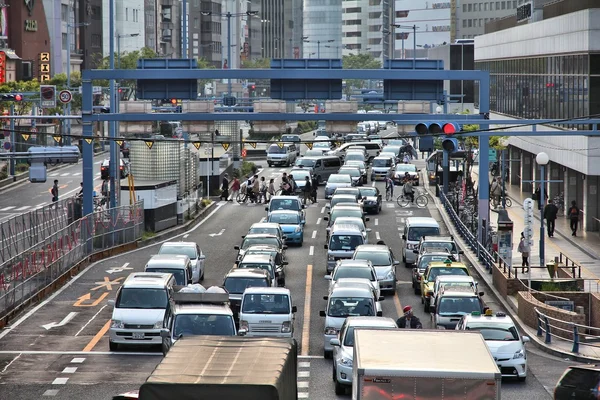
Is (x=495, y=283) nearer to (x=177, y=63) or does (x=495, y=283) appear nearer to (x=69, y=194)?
(x=177, y=63)

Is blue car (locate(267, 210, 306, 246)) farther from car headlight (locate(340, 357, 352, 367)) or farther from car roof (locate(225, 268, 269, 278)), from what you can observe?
car headlight (locate(340, 357, 352, 367))

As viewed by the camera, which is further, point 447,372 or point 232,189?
point 232,189

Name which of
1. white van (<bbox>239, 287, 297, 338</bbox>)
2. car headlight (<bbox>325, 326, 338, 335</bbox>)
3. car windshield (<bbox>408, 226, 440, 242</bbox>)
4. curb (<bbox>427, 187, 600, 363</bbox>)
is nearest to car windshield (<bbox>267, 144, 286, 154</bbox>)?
curb (<bbox>427, 187, 600, 363</bbox>)

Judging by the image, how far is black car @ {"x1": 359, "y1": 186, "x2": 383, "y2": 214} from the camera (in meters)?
62.1

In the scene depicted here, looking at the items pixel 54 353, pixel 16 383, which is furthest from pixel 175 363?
pixel 54 353

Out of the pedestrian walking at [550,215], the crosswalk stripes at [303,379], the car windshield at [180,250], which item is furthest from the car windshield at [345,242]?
the crosswalk stripes at [303,379]

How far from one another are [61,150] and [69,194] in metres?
9.97

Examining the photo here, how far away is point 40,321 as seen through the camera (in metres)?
34.7

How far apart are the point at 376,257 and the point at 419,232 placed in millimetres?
6666

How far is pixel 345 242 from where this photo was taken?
44281 mm

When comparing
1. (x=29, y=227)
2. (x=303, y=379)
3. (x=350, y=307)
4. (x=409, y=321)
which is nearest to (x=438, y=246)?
(x=350, y=307)

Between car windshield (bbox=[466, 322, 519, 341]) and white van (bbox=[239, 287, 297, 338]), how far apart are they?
4.92 meters

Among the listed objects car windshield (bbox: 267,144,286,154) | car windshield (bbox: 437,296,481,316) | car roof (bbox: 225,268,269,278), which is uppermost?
car windshield (bbox: 267,144,286,154)

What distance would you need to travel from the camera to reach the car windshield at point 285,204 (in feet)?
182
